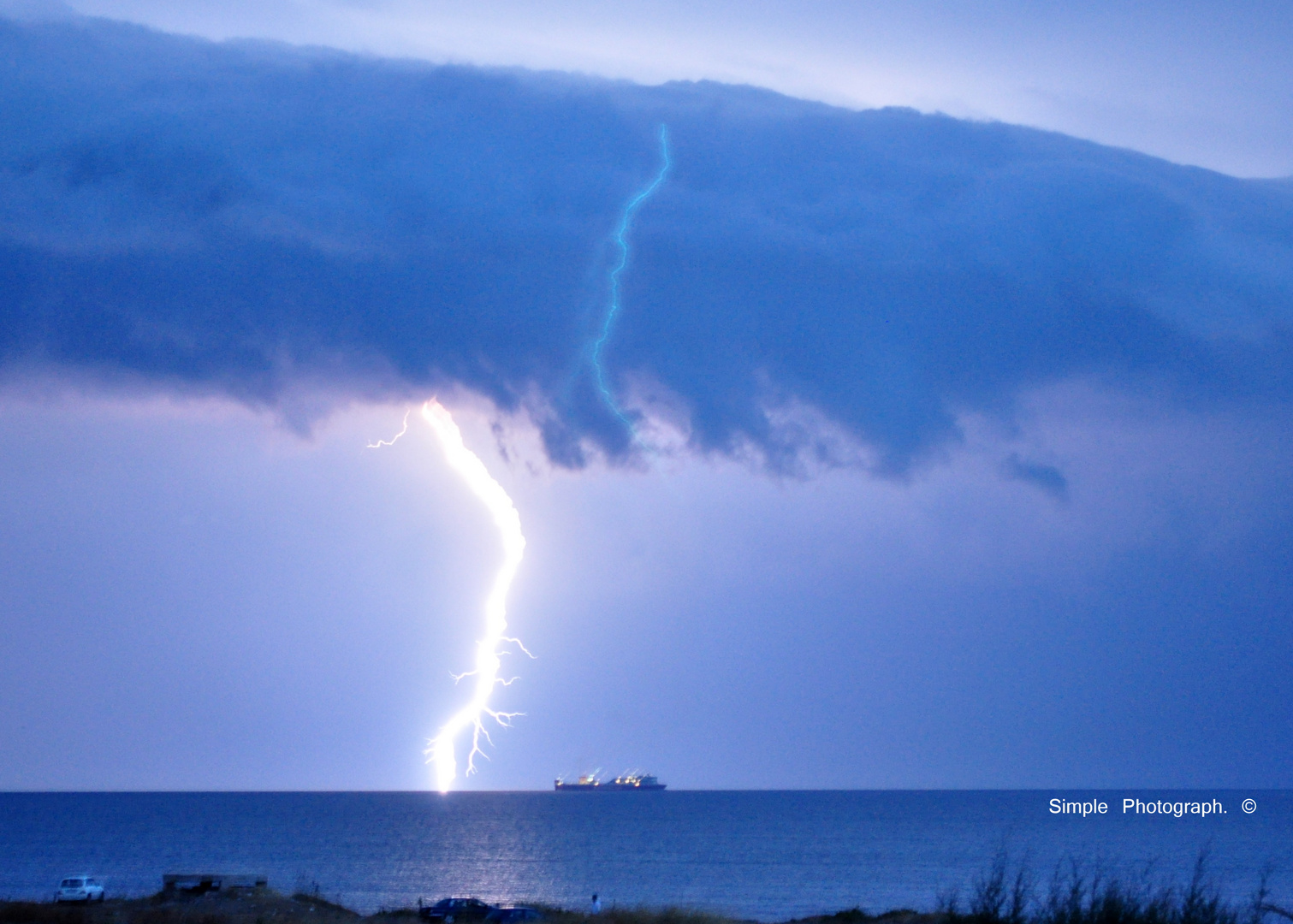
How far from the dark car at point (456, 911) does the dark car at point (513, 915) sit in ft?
0.98

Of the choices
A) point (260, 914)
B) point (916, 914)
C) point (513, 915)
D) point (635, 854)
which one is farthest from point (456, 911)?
point (635, 854)

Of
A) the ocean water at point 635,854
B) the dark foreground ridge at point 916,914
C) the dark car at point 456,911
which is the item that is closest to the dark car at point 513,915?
the dark car at point 456,911

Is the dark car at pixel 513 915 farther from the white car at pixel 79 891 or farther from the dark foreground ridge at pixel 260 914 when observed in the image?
the white car at pixel 79 891

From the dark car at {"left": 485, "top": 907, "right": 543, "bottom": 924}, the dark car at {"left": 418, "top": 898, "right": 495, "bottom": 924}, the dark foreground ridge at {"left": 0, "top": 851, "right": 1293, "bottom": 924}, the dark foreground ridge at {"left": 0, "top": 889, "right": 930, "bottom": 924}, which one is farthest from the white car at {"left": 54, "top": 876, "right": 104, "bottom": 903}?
the dark car at {"left": 485, "top": 907, "right": 543, "bottom": 924}

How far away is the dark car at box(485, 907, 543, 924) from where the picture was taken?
3453cm

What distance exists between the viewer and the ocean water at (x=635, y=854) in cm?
6862

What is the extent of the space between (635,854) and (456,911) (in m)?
69.6

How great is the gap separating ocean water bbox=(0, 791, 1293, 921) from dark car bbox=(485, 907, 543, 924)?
14.6 m

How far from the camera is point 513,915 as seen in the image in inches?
1403

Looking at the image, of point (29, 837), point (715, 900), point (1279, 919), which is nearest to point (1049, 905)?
point (1279, 919)

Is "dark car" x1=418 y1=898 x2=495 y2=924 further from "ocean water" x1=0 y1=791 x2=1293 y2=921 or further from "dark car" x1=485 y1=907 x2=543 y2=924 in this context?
"ocean water" x1=0 y1=791 x2=1293 y2=921

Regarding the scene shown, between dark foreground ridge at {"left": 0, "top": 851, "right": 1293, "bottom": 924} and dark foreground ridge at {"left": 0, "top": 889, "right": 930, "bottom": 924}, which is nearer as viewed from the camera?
dark foreground ridge at {"left": 0, "top": 851, "right": 1293, "bottom": 924}

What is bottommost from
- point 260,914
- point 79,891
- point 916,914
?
point 260,914

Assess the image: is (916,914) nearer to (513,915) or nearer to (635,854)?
(513,915)
